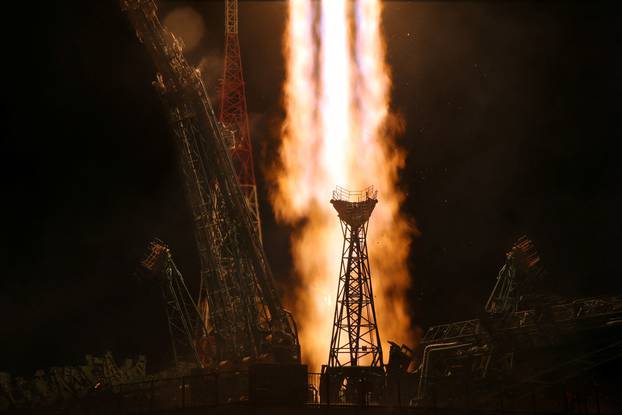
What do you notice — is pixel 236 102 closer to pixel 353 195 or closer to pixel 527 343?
pixel 353 195

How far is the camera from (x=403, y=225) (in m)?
68.4

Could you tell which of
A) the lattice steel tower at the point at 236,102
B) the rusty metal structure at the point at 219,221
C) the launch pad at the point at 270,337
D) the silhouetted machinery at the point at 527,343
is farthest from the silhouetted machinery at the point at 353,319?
the lattice steel tower at the point at 236,102

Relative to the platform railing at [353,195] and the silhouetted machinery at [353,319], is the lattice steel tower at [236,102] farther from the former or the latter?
the silhouetted machinery at [353,319]

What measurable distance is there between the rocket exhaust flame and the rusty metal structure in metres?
10.1

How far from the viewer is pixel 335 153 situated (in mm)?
66062

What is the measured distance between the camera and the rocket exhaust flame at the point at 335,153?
66.0 m

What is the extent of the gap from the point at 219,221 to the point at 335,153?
43.5ft

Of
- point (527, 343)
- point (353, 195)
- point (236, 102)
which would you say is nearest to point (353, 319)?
point (353, 195)

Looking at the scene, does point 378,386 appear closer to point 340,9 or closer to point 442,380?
point 442,380

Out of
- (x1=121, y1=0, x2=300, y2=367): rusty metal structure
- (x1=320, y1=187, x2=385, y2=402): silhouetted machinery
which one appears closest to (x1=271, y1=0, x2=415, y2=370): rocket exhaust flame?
(x1=320, y1=187, x2=385, y2=402): silhouetted machinery

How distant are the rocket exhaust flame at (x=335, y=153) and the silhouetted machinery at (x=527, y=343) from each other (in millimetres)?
16651

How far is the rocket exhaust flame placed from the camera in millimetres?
66000

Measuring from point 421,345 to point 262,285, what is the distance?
11.3m

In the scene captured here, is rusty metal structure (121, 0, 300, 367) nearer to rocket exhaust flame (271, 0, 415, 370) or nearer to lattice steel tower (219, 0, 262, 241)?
lattice steel tower (219, 0, 262, 241)
